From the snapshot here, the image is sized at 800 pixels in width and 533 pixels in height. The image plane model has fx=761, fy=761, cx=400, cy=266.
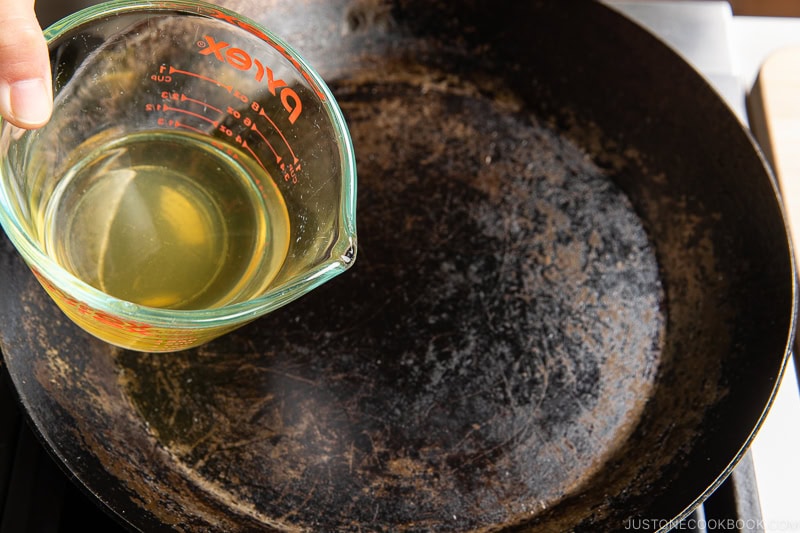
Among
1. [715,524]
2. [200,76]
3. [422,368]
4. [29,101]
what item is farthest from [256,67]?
[715,524]

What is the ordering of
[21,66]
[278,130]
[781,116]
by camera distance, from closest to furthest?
[21,66], [278,130], [781,116]

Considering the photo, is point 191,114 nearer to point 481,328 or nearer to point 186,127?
point 186,127

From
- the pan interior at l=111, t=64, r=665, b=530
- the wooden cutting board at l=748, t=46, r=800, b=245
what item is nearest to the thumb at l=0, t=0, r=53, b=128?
the pan interior at l=111, t=64, r=665, b=530

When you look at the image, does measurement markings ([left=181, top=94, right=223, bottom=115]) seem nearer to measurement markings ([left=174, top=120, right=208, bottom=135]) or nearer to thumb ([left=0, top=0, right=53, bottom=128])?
measurement markings ([left=174, top=120, right=208, bottom=135])

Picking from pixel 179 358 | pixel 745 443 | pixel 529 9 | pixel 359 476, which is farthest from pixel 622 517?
pixel 529 9

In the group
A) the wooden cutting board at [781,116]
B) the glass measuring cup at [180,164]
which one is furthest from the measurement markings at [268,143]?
the wooden cutting board at [781,116]

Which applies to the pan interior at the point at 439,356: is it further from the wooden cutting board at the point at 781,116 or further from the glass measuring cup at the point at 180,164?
the wooden cutting board at the point at 781,116
